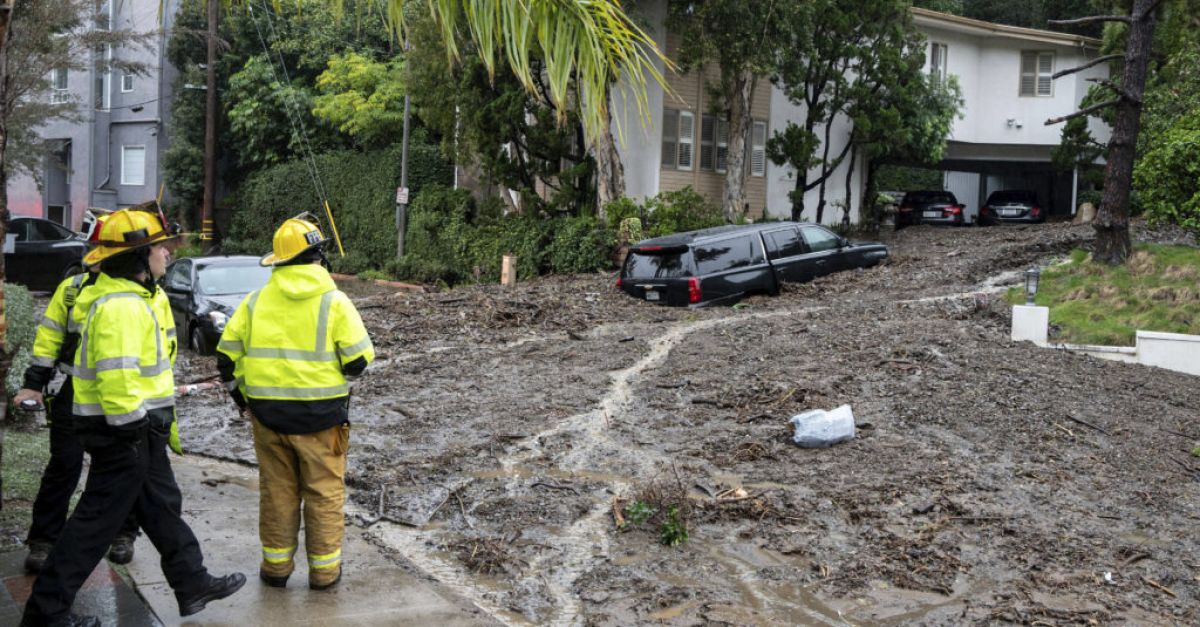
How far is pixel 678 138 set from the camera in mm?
25953

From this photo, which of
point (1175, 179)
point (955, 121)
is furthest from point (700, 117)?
point (1175, 179)

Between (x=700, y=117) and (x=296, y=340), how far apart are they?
864 inches

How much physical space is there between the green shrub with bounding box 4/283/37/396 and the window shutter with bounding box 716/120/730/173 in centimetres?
1825

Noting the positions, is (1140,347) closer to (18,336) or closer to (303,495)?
(303,495)

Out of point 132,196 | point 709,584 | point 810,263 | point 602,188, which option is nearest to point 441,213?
point 602,188

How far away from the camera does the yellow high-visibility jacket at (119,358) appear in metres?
4.63

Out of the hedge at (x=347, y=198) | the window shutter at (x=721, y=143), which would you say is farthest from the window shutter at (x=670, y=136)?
the hedge at (x=347, y=198)

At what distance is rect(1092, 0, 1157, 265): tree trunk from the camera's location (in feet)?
51.1

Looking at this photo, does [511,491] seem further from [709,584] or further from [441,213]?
[441,213]

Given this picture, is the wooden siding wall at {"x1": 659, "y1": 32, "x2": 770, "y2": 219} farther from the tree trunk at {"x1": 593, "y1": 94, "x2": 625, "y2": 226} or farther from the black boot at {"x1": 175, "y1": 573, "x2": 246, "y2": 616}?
the black boot at {"x1": 175, "y1": 573, "x2": 246, "y2": 616}

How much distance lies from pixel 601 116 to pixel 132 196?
120ft

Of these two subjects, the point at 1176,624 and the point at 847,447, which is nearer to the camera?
the point at 1176,624

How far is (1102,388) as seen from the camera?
10.5 meters

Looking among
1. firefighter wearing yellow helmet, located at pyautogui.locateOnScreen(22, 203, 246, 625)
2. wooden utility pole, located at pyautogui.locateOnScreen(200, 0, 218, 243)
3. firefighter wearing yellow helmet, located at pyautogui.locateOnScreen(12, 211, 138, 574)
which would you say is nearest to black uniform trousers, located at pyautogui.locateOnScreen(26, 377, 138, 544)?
firefighter wearing yellow helmet, located at pyautogui.locateOnScreen(12, 211, 138, 574)
